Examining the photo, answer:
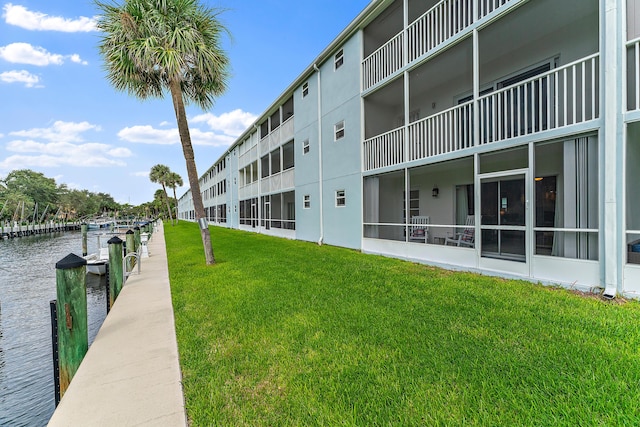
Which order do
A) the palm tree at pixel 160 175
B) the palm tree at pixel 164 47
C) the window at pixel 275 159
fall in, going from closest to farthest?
the palm tree at pixel 164 47 < the window at pixel 275 159 < the palm tree at pixel 160 175

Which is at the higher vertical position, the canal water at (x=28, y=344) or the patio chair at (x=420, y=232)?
the patio chair at (x=420, y=232)

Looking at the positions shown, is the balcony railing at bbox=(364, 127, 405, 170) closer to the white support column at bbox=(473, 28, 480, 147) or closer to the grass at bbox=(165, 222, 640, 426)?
the white support column at bbox=(473, 28, 480, 147)

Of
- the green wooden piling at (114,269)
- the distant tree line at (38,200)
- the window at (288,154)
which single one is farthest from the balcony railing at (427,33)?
the distant tree line at (38,200)

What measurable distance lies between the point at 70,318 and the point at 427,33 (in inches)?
405

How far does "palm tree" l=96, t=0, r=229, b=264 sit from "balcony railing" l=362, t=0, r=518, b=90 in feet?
17.6

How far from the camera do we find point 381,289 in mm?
5727

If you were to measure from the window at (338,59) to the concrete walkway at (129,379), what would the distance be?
11.5m

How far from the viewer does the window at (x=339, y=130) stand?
1218 centimetres

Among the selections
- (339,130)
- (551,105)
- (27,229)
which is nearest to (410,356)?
(551,105)

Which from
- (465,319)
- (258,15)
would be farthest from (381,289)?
(258,15)

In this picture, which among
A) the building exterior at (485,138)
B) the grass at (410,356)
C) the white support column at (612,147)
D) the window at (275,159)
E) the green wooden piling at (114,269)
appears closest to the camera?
the grass at (410,356)

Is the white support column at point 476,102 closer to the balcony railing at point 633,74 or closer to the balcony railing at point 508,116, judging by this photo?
the balcony railing at point 508,116

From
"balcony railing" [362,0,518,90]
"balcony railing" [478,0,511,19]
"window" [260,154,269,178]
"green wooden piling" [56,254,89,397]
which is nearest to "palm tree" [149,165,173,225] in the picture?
"window" [260,154,269,178]

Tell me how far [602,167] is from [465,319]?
376cm
